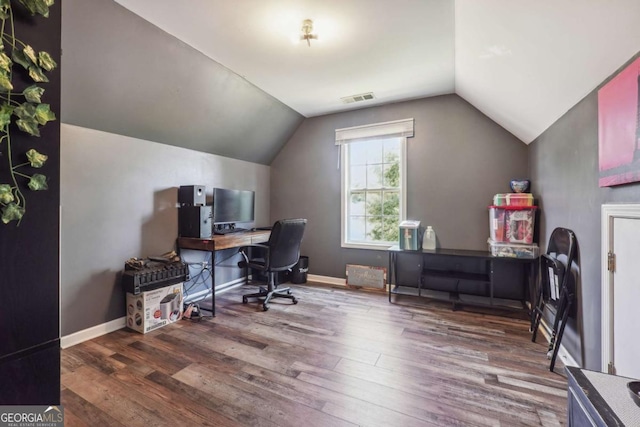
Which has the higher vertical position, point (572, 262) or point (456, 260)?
point (572, 262)

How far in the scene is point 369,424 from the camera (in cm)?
148

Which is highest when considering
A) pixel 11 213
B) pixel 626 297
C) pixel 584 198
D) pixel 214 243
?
pixel 584 198

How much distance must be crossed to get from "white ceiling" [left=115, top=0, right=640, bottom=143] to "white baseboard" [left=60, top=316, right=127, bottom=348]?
8.58ft

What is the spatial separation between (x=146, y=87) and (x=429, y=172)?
325 centimetres

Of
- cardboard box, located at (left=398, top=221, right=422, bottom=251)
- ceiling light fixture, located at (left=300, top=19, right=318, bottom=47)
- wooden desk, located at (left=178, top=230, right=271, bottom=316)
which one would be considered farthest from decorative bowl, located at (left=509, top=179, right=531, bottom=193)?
wooden desk, located at (left=178, top=230, right=271, bottom=316)

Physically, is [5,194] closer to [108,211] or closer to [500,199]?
[108,211]

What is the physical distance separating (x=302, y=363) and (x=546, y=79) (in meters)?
2.68

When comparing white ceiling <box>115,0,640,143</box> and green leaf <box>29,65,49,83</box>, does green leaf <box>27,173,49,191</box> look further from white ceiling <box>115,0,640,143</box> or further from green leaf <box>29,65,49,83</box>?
white ceiling <box>115,0,640,143</box>

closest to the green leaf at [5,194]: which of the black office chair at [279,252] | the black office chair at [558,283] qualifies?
the black office chair at [279,252]

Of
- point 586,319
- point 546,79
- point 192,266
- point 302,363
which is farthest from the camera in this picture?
point 192,266

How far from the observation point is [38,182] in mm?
871

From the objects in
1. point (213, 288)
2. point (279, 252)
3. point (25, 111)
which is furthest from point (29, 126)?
point (279, 252)

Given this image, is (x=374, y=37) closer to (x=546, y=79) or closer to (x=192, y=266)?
(x=546, y=79)

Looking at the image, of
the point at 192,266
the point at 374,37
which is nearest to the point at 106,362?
the point at 192,266
